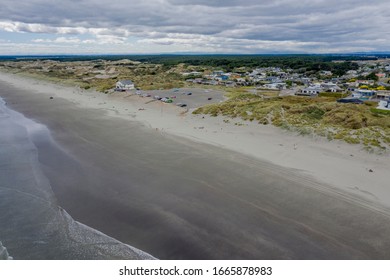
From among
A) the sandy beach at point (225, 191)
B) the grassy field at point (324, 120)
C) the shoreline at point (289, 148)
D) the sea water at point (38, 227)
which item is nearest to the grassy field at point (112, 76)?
the shoreline at point (289, 148)

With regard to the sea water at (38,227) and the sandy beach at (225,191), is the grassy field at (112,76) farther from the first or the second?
the sea water at (38,227)

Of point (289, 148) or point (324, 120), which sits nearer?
point (289, 148)

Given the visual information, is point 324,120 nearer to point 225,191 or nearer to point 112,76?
point 225,191

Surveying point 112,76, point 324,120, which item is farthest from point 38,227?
point 112,76

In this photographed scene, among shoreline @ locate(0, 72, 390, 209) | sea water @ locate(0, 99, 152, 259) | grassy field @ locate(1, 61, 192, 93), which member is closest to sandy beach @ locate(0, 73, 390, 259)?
shoreline @ locate(0, 72, 390, 209)

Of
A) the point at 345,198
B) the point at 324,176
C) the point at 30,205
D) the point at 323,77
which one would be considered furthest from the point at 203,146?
the point at 323,77
